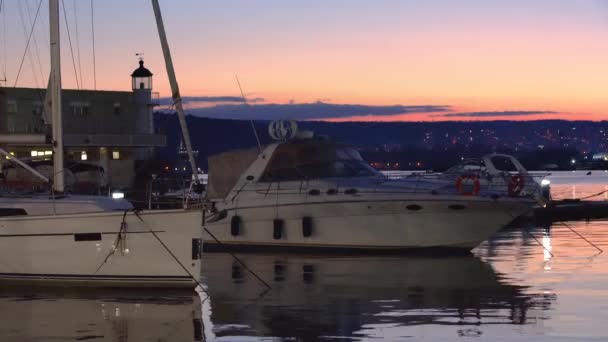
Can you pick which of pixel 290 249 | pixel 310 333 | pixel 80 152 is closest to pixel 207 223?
pixel 290 249

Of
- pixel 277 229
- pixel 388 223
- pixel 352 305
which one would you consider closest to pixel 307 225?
pixel 277 229

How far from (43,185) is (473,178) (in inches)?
412

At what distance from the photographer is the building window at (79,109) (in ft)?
247

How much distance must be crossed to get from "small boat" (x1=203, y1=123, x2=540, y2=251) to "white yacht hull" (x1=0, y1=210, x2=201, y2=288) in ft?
24.4

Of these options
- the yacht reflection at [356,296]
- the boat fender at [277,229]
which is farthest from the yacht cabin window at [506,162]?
the yacht reflection at [356,296]

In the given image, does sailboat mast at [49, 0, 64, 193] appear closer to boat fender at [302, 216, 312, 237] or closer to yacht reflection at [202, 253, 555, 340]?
yacht reflection at [202, 253, 555, 340]

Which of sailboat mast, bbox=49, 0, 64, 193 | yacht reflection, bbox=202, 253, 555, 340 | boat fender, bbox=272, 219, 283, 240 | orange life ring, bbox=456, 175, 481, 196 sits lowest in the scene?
yacht reflection, bbox=202, 253, 555, 340

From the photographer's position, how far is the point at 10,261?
20.3 m

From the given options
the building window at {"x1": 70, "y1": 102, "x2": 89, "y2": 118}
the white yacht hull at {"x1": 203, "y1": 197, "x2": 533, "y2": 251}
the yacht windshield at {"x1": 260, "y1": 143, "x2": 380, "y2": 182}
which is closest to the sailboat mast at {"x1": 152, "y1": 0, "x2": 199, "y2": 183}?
the yacht windshield at {"x1": 260, "y1": 143, "x2": 380, "y2": 182}

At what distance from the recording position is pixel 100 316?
17.3m

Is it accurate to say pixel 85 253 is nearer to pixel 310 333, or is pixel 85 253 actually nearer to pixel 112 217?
pixel 112 217

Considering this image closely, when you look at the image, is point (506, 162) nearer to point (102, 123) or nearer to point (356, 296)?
point (356, 296)

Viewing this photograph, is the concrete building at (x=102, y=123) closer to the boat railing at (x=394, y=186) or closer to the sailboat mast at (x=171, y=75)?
the sailboat mast at (x=171, y=75)

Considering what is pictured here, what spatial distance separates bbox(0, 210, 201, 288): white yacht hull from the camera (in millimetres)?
19594
